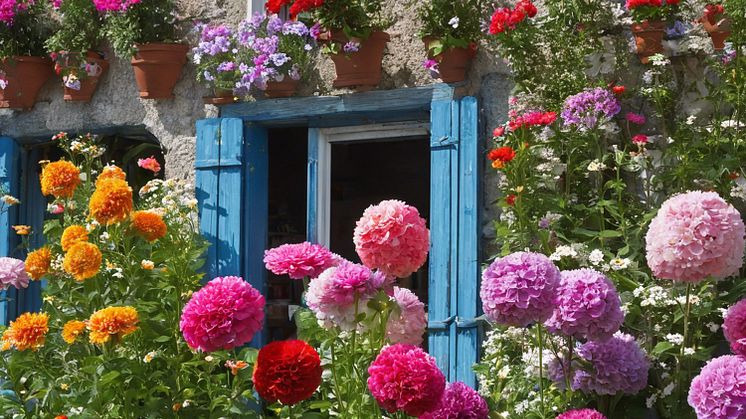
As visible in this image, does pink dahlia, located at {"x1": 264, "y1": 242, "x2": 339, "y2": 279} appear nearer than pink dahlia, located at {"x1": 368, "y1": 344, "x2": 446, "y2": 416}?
No

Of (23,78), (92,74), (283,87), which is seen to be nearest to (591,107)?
(283,87)

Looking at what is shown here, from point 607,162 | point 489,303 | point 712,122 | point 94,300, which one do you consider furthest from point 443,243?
point 489,303

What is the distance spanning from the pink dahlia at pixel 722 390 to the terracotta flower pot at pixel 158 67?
3740 millimetres

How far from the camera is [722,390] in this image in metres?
2.43

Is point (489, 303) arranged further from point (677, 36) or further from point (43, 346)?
point (677, 36)

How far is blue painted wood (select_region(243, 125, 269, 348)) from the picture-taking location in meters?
5.37

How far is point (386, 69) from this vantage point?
5.00 m

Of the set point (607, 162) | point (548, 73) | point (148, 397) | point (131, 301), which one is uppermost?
point (548, 73)

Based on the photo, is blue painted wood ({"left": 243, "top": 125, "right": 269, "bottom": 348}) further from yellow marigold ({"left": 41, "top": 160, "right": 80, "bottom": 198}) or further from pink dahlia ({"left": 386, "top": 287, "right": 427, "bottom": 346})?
pink dahlia ({"left": 386, "top": 287, "right": 427, "bottom": 346})

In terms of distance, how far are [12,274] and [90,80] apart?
2.11m

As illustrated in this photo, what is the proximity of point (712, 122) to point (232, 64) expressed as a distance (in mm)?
2346

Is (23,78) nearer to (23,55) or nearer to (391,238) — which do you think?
(23,55)

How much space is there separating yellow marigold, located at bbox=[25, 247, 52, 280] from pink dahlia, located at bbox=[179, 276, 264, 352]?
4.74ft

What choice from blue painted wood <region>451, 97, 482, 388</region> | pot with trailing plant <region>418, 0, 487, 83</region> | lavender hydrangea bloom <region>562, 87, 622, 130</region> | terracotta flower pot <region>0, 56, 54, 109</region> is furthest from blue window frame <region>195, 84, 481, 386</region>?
terracotta flower pot <region>0, 56, 54, 109</region>
